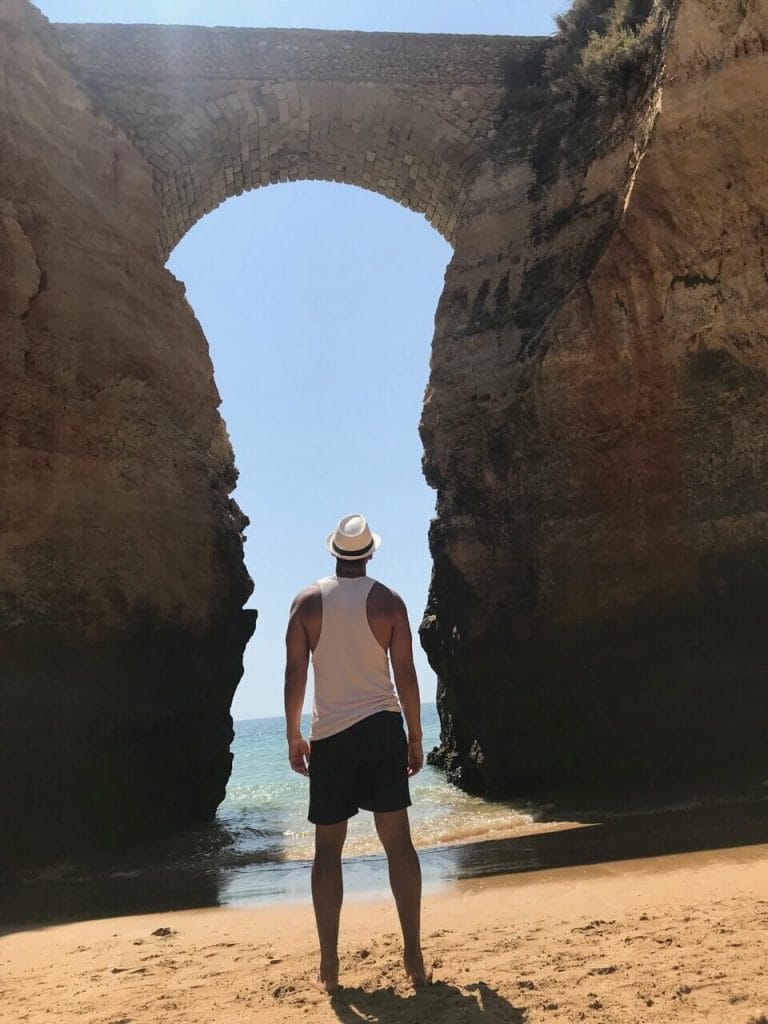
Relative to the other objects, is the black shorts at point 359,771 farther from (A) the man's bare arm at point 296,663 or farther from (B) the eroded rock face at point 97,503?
(B) the eroded rock face at point 97,503

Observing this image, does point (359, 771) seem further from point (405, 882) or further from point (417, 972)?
point (417, 972)

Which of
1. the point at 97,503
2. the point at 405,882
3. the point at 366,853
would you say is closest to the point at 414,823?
the point at 366,853

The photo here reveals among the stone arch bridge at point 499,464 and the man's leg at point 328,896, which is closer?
the man's leg at point 328,896

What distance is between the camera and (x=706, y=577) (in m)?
7.90

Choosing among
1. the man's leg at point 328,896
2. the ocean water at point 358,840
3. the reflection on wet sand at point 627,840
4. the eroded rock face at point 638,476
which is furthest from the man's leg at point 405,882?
the eroded rock face at point 638,476

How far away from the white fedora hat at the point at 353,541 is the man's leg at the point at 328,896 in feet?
3.06

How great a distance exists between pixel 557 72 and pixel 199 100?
16.0 feet

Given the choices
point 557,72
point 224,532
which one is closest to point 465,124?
point 557,72

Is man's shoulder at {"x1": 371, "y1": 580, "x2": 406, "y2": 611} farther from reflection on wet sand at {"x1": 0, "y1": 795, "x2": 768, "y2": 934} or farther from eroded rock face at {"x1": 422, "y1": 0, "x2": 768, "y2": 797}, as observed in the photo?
eroded rock face at {"x1": 422, "y1": 0, "x2": 768, "y2": 797}

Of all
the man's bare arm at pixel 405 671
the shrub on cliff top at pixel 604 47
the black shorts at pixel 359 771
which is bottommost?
the black shorts at pixel 359 771

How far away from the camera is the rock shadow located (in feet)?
7.59

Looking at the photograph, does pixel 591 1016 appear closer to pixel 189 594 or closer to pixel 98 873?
pixel 98 873

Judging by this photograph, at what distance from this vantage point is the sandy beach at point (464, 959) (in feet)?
7.77

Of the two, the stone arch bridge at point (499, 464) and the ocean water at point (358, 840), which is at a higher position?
the stone arch bridge at point (499, 464)
